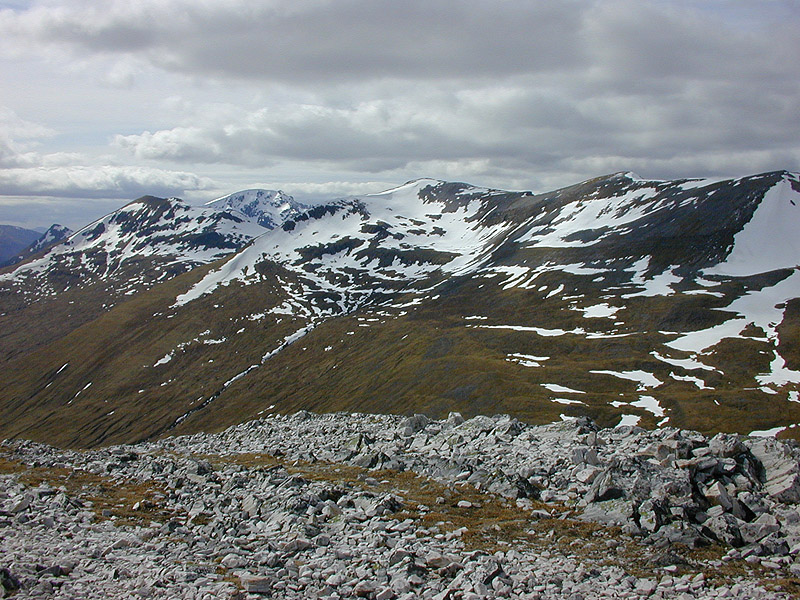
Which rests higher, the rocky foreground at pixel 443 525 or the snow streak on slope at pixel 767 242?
the snow streak on slope at pixel 767 242

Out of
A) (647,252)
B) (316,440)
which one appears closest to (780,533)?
(316,440)

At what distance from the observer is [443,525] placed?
77.7ft

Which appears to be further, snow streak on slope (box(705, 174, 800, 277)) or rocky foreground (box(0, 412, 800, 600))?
snow streak on slope (box(705, 174, 800, 277))

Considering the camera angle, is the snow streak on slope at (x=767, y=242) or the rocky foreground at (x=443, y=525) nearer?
the rocky foreground at (x=443, y=525)

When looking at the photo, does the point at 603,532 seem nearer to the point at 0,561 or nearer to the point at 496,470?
the point at 496,470

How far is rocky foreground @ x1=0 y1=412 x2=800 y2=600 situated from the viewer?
1769cm

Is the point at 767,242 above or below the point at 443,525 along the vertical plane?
above

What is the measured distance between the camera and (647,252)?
619 feet

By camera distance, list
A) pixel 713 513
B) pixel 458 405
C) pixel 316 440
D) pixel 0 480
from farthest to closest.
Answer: pixel 458 405, pixel 316 440, pixel 0 480, pixel 713 513

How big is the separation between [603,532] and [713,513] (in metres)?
4.59

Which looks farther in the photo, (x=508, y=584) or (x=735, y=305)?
(x=735, y=305)

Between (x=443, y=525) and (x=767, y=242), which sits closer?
(x=443, y=525)

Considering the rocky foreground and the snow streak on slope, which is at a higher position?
the snow streak on slope

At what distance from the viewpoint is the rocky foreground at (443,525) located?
58.0ft
